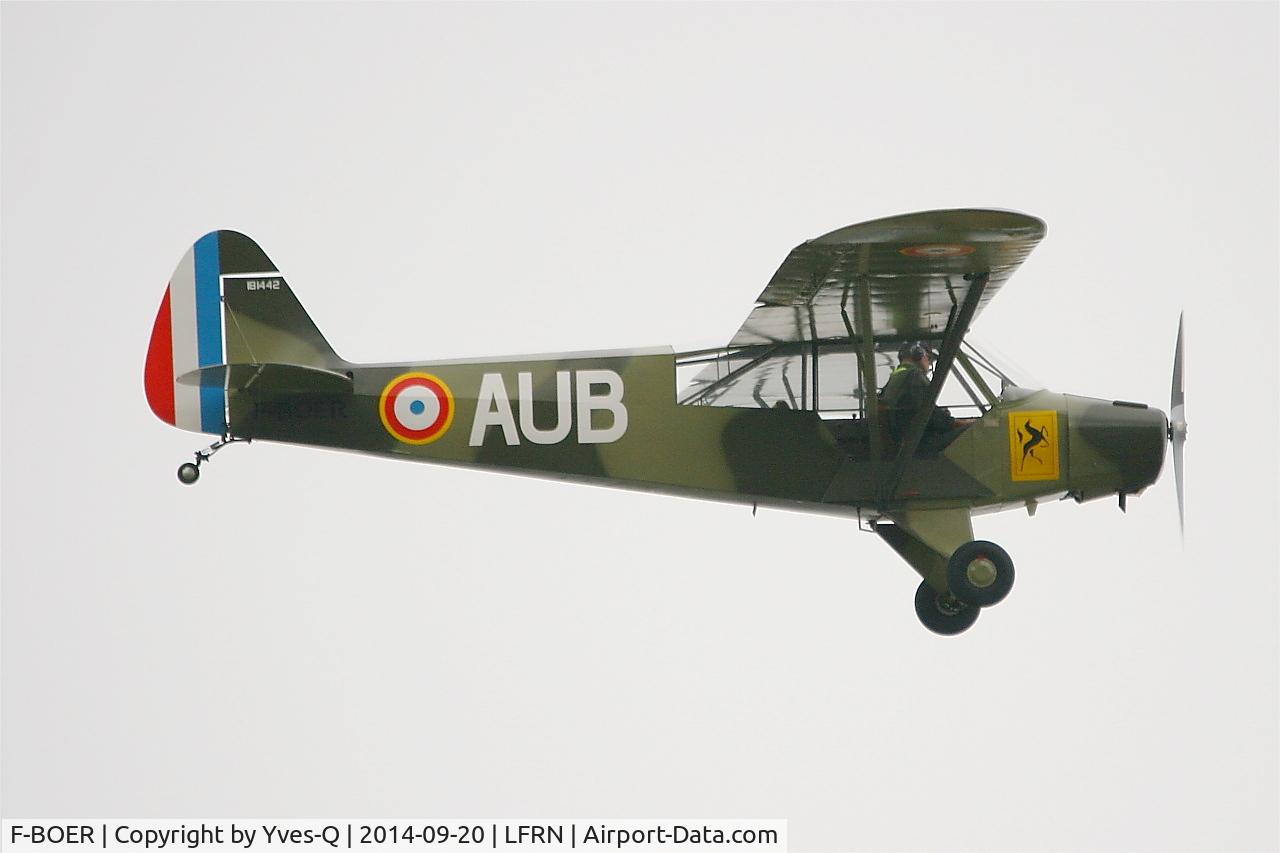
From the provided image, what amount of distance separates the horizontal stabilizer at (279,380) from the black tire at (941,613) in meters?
3.84

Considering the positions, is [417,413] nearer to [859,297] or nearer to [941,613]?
[859,297]

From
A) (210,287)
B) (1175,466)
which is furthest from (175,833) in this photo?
(1175,466)

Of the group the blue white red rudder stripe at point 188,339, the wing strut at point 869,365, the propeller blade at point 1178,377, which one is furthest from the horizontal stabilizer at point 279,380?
the propeller blade at point 1178,377

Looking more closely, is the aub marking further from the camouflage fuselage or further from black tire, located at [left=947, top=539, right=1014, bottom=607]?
black tire, located at [left=947, top=539, right=1014, bottom=607]

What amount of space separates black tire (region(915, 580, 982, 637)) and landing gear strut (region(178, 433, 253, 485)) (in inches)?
170

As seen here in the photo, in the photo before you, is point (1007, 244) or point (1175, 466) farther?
point (1175, 466)

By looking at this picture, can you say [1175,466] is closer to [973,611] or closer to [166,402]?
[973,611]

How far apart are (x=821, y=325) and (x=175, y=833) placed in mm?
5183

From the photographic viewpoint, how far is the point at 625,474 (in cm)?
958

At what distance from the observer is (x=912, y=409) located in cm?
950

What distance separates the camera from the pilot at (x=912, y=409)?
31.2 feet

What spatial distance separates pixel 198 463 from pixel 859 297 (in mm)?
4063

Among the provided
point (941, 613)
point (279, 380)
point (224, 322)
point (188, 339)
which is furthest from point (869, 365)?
point (188, 339)

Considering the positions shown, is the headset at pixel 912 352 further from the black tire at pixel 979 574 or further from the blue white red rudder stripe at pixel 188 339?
the blue white red rudder stripe at pixel 188 339
